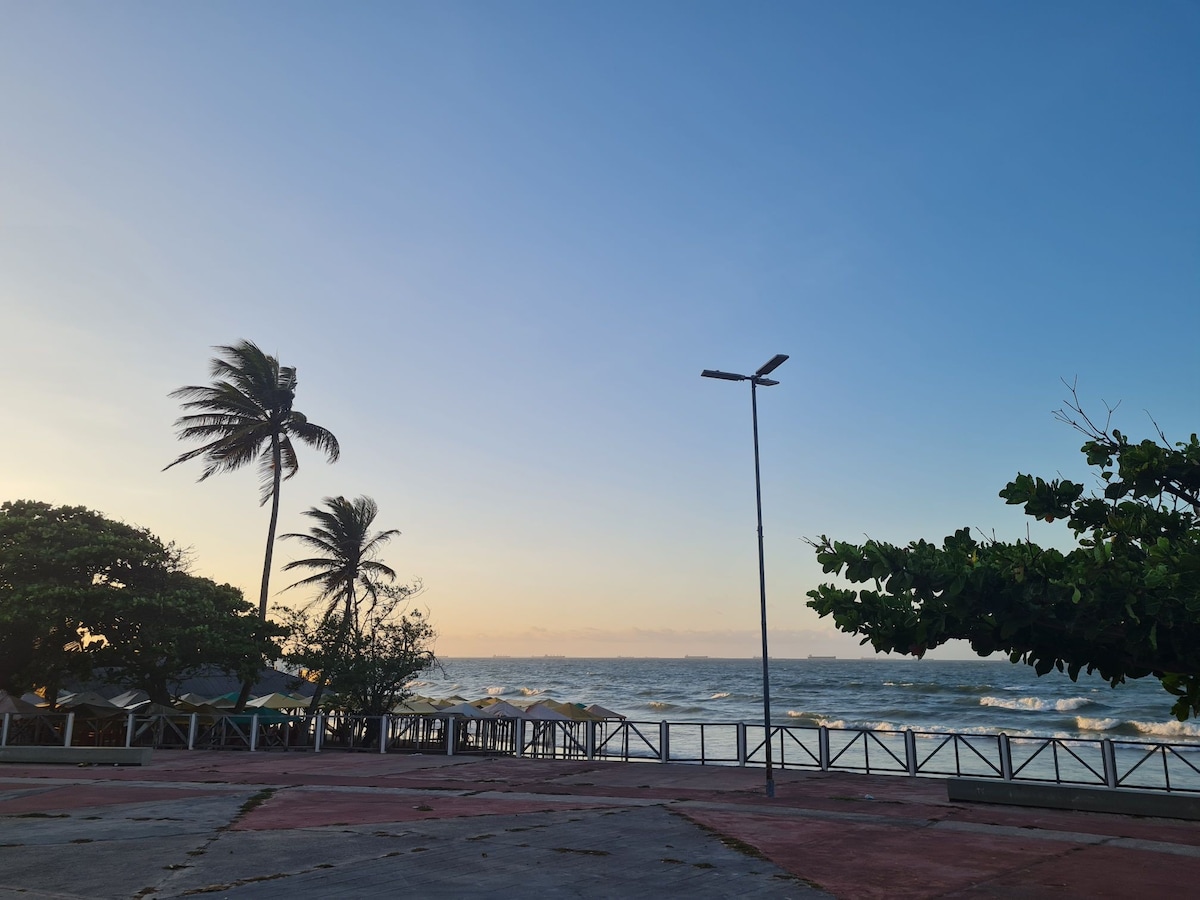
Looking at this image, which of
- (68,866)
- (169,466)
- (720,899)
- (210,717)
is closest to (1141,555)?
(720,899)

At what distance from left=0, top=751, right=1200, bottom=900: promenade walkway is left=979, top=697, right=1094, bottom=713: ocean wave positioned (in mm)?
61505

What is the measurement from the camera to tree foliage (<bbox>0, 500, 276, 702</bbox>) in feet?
94.5

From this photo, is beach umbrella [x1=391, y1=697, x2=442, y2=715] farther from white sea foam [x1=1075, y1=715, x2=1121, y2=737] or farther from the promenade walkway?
white sea foam [x1=1075, y1=715, x2=1121, y2=737]

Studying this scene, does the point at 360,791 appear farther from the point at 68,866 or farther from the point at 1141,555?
the point at 1141,555

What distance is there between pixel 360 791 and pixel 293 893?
9.43 meters

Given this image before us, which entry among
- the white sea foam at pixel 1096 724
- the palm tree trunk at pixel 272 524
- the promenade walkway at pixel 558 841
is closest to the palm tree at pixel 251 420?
the palm tree trunk at pixel 272 524

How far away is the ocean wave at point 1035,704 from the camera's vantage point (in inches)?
2781

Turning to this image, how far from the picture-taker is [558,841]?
1233 cm

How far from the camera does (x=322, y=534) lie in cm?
3922

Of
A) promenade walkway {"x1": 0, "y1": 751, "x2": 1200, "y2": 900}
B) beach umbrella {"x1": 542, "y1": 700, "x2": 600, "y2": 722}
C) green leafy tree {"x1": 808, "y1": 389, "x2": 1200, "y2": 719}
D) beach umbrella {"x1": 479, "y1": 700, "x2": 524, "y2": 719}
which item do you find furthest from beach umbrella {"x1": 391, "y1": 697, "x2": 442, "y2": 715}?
green leafy tree {"x1": 808, "y1": 389, "x2": 1200, "y2": 719}

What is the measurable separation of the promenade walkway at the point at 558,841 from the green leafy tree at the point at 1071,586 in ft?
11.7

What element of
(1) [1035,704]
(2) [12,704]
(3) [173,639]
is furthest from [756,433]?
(1) [1035,704]

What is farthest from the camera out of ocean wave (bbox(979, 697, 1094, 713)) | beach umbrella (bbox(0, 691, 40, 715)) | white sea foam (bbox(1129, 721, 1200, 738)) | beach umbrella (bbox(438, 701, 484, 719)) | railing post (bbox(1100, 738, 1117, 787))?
ocean wave (bbox(979, 697, 1094, 713))

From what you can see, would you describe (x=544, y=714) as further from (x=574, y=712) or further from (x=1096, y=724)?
(x=1096, y=724)
